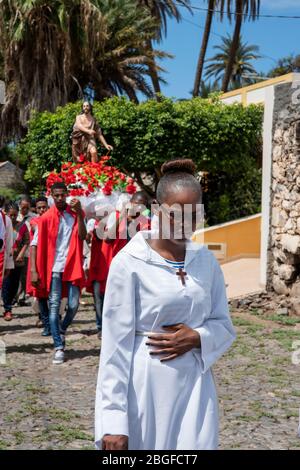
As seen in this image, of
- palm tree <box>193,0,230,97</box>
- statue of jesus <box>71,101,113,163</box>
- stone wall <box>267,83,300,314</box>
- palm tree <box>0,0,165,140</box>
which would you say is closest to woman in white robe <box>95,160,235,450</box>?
stone wall <box>267,83,300,314</box>

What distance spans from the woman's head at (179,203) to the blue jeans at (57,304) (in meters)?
4.63

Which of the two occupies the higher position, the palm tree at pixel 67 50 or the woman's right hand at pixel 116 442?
the palm tree at pixel 67 50

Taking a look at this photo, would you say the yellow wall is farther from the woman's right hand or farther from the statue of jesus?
the woman's right hand

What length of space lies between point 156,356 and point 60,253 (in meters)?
4.87

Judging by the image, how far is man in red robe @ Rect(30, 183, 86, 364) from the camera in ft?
25.1

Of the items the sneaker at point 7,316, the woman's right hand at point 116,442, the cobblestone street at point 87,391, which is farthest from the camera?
the sneaker at point 7,316

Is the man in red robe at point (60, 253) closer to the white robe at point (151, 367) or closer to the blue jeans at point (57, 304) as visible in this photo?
the blue jeans at point (57, 304)

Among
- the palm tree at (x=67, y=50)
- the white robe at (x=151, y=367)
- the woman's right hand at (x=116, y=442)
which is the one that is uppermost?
the palm tree at (x=67, y=50)

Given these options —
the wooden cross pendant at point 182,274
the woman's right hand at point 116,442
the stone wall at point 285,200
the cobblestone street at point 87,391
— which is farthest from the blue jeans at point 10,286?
the woman's right hand at point 116,442

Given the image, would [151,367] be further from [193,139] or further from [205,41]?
[205,41]

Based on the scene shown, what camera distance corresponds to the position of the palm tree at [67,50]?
914 inches

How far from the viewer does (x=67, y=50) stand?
23.6 meters

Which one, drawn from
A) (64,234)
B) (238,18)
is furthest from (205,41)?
(64,234)

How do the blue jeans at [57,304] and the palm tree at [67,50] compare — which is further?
the palm tree at [67,50]
